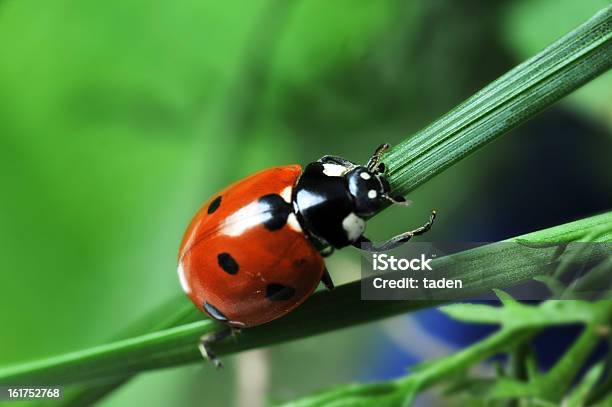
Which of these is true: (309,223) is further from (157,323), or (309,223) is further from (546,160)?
(546,160)

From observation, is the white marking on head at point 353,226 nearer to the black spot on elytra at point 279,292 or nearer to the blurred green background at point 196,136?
the black spot on elytra at point 279,292

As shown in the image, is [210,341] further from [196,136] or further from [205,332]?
[196,136]

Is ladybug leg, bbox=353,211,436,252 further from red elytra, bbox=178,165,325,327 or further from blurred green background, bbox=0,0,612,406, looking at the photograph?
blurred green background, bbox=0,0,612,406

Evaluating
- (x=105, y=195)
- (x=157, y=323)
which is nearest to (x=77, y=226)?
(x=105, y=195)

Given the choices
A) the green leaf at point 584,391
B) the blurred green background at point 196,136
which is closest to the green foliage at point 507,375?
the green leaf at point 584,391

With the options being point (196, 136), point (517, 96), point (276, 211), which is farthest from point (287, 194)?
point (196, 136)

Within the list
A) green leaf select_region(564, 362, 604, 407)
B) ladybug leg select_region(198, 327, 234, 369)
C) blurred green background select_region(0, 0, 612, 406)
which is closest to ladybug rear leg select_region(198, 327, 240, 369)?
ladybug leg select_region(198, 327, 234, 369)

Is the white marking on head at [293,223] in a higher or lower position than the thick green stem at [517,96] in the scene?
higher
